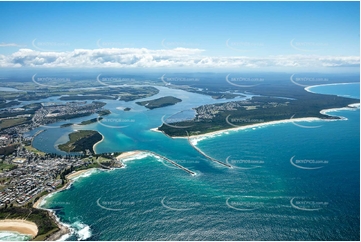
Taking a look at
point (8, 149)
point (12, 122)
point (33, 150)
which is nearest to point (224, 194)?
point (33, 150)

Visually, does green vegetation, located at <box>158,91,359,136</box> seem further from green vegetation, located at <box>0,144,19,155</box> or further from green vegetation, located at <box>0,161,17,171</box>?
green vegetation, located at <box>0,144,19,155</box>

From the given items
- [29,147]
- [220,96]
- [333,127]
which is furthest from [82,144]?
[220,96]

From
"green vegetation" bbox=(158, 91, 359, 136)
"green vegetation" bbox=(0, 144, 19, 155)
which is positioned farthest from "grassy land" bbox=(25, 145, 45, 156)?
"green vegetation" bbox=(158, 91, 359, 136)

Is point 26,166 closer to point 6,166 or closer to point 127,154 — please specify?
point 6,166

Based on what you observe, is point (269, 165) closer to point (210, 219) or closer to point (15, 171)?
point (210, 219)

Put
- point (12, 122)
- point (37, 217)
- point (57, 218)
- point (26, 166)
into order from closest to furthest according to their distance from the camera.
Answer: point (37, 217) < point (57, 218) < point (26, 166) < point (12, 122)

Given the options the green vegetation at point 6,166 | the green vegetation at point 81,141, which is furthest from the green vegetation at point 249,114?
the green vegetation at point 6,166
